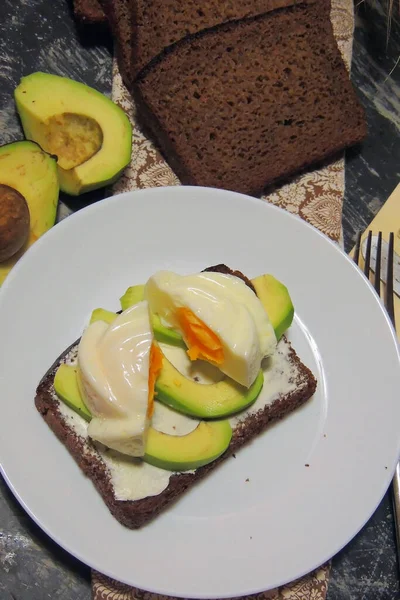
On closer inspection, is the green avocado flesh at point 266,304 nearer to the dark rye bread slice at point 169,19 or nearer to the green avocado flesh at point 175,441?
the green avocado flesh at point 175,441

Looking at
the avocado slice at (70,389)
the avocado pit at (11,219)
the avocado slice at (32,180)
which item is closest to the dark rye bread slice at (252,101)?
the avocado slice at (32,180)

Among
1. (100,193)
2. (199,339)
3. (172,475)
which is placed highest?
(100,193)

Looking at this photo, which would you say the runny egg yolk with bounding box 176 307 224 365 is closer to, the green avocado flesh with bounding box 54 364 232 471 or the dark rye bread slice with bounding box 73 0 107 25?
the green avocado flesh with bounding box 54 364 232 471

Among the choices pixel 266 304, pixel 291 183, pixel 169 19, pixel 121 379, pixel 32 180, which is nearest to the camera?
pixel 121 379

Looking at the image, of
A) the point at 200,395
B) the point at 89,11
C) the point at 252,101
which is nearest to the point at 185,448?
the point at 200,395

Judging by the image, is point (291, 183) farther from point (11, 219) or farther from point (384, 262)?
point (11, 219)

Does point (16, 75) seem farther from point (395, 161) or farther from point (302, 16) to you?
point (395, 161)

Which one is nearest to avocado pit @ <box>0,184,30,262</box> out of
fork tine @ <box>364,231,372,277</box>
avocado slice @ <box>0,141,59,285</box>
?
avocado slice @ <box>0,141,59,285</box>
